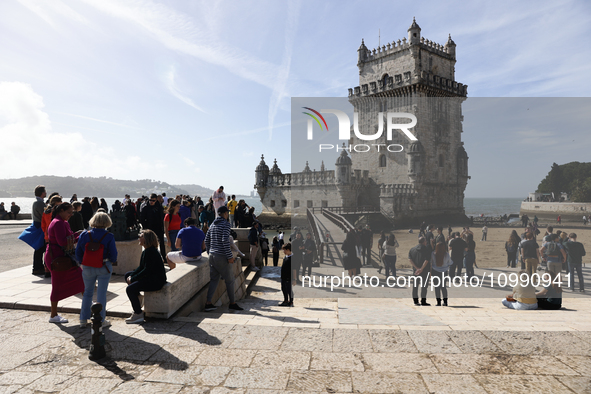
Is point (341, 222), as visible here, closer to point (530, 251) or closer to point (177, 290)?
point (530, 251)

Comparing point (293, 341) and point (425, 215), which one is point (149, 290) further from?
point (425, 215)

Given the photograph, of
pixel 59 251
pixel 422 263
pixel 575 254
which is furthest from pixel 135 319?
pixel 575 254

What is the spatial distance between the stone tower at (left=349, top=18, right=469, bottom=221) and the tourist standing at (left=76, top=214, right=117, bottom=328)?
8247 millimetres

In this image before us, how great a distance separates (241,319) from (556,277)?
7.08 meters

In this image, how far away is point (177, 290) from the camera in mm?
5305

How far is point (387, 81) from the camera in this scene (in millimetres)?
33656

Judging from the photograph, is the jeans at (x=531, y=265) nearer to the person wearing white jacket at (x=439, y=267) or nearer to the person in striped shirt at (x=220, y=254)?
the person wearing white jacket at (x=439, y=267)

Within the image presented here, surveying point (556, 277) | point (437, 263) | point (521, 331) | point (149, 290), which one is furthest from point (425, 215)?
point (149, 290)

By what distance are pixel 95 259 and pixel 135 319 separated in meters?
1.05

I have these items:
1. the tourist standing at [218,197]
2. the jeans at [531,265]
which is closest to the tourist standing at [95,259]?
the tourist standing at [218,197]

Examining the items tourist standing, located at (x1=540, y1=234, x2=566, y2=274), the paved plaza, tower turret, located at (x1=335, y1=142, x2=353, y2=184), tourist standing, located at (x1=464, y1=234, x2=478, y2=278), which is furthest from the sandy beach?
tower turret, located at (x1=335, y1=142, x2=353, y2=184)

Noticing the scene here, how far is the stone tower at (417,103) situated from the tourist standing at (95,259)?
8.25m

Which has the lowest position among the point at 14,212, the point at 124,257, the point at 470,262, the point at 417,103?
the point at 470,262

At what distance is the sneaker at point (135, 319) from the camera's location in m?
4.78
